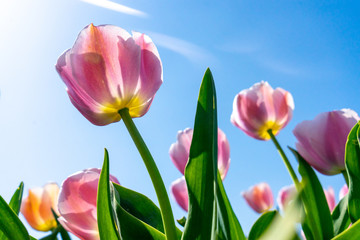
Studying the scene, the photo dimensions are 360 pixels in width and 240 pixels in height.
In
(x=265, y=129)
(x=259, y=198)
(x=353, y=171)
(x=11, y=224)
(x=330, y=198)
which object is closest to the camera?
(x=11, y=224)

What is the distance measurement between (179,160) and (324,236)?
0.32 metres

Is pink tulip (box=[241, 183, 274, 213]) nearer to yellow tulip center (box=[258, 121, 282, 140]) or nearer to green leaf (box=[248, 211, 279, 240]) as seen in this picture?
yellow tulip center (box=[258, 121, 282, 140])

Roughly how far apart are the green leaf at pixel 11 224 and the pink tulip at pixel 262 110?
2.45 feet

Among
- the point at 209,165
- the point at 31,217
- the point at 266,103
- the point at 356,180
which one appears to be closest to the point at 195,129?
the point at 209,165

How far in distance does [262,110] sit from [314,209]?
1.43ft

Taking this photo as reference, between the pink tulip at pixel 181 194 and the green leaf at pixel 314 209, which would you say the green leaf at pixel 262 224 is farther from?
the pink tulip at pixel 181 194


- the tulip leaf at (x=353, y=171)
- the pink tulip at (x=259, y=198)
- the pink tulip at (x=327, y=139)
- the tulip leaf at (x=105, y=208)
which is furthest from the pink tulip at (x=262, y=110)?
the pink tulip at (x=259, y=198)

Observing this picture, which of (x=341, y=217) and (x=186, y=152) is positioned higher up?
(x=186, y=152)

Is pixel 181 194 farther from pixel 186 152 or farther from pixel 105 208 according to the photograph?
pixel 105 208

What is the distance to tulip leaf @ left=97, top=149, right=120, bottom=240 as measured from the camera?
43cm

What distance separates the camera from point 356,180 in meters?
0.59

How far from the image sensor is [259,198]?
2.16 m

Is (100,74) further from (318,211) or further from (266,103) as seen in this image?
(266,103)

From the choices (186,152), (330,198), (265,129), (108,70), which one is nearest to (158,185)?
(108,70)
